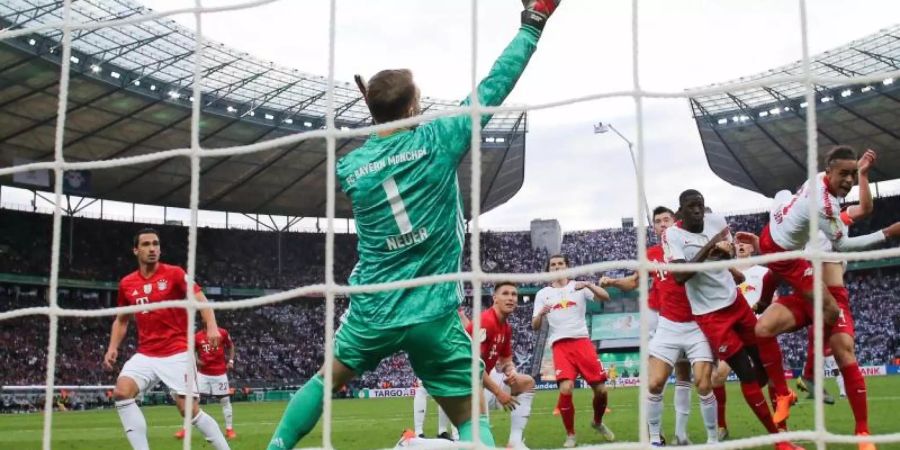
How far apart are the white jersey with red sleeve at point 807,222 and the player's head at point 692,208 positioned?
1.88 ft

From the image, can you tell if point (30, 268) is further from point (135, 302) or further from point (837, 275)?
point (837, 275)

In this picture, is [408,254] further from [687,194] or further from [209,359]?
[209,359]

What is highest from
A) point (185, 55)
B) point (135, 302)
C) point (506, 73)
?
point (185, 55)

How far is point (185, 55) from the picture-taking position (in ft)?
79.9

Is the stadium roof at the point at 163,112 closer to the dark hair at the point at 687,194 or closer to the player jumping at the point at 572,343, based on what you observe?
the player jumping at the point at 572,343

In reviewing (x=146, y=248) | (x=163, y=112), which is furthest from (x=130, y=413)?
(x=163, y=112)

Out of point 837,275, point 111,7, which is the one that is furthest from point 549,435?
point 111,7

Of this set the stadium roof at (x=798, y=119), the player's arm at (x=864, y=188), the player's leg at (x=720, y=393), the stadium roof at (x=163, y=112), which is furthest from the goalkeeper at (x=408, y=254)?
the stadium roof at (x=798, y=119)

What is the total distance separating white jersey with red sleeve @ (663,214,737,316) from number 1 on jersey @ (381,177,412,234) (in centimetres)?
310

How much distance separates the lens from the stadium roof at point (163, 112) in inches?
871

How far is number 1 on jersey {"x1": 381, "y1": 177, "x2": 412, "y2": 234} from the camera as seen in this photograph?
3244 millimetres

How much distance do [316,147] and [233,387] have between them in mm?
8742

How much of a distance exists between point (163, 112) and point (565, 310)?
21.0 meters

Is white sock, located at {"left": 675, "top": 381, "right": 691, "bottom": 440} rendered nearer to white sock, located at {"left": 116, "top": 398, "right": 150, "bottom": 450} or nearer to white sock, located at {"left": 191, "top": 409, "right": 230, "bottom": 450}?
white sock, located at {"left": 191, "top": 409, "right": 230, "bottom": 450}
